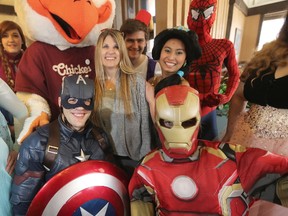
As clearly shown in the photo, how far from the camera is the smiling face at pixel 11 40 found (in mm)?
1317

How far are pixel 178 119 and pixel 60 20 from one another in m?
0.72

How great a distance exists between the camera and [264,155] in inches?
23.4

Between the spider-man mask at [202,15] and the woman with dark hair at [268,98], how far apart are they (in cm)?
43

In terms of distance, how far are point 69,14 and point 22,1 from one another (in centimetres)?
22

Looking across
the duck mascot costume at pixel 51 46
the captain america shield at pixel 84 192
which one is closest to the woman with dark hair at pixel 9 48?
the duck mascot costume at pixel 51 46

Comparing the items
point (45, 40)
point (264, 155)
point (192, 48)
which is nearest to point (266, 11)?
point (192, 48)

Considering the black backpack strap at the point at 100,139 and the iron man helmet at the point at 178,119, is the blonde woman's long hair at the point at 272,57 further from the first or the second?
the black backpack strap at the point at 100,139

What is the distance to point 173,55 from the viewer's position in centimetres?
93

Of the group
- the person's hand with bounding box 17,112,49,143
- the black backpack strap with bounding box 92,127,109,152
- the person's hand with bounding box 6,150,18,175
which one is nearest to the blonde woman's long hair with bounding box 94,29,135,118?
the black backpack strap with bounding box 92,127,109,152

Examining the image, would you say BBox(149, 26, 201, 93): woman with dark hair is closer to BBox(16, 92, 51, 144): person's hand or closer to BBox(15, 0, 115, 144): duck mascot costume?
BBox(15, 0, 115, 144): duck mascot costume

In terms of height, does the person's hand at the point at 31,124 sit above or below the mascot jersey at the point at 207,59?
below

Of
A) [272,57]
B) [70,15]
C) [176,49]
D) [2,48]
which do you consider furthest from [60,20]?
[272,57]

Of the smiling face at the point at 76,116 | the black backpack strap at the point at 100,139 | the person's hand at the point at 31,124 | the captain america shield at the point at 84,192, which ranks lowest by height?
the captain america shield at the point at 84,192

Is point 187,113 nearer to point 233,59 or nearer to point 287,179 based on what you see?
point 287,179
